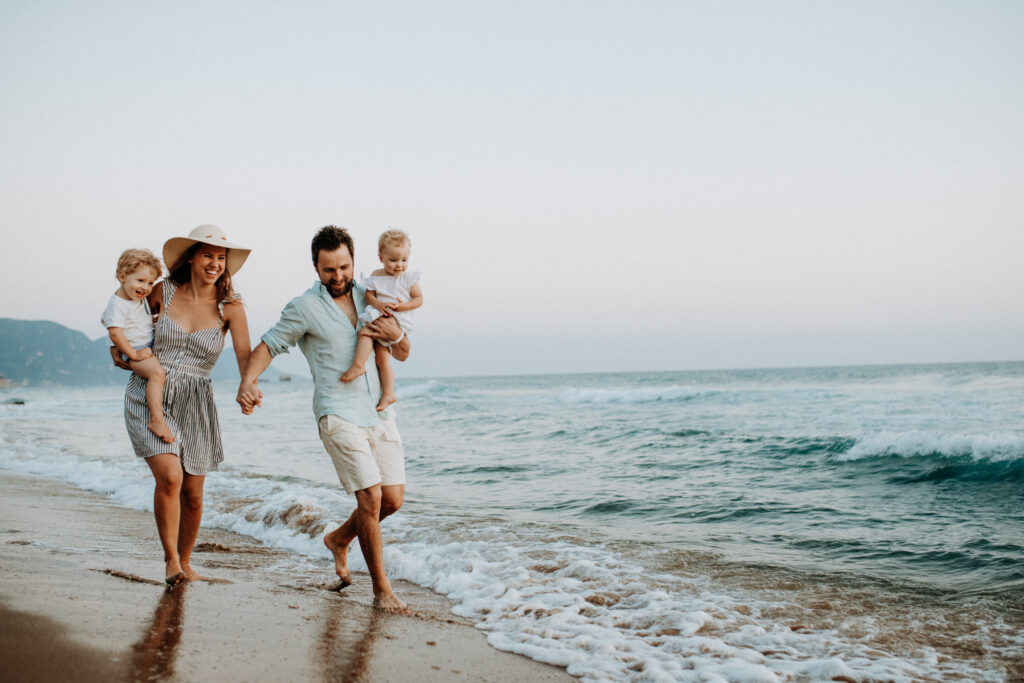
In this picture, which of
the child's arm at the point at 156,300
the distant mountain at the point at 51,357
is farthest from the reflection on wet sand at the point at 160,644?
the distant mountain at the point at 51,357

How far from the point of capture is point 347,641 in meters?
3.21

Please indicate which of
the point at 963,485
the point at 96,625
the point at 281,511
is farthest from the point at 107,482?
the point at 963,485

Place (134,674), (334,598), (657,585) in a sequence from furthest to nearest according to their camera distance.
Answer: (657,585) < (334,598) < (134,674)

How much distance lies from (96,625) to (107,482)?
7.60 metres

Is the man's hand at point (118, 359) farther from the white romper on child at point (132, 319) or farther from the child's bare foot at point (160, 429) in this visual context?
the child's bare foot at point (160, 429)

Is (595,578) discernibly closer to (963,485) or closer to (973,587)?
(973,587)

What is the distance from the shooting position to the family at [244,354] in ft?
12.1

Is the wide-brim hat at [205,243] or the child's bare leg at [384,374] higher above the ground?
the wide-brim hat at [205,243]

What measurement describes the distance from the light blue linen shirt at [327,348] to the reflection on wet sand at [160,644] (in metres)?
1.11

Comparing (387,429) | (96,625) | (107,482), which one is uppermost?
(387,429)

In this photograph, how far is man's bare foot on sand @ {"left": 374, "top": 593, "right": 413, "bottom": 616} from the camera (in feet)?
12.8

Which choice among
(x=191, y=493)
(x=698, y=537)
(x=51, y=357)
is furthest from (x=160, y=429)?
(x=51, y=357)

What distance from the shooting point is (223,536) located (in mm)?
6617

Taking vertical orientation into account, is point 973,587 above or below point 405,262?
below
